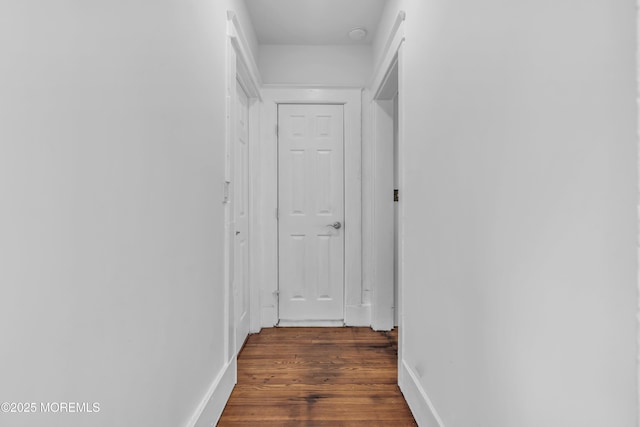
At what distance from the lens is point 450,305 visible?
1.33m

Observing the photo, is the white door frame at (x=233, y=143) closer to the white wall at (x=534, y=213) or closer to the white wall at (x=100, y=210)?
the white wall at (x=100, y=210)

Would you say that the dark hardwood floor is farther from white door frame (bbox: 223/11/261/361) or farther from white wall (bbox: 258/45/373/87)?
white wall (bbox: 258/45/373/87)

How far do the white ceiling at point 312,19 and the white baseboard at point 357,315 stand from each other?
7.60 feet

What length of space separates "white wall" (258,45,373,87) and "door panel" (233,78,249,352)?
42 centimetres

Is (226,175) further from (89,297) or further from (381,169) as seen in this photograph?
(381,169)

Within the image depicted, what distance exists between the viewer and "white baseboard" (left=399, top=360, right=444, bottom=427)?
4.90 ft

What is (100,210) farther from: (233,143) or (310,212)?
(310,212)

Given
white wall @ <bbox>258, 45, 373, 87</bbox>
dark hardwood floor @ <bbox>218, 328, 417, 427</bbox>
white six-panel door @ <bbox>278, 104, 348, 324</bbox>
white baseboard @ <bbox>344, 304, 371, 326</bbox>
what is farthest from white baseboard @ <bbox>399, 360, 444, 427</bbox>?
white wall @ <bbox>258, 45, 373, 87</bbox>

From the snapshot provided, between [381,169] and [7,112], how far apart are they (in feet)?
8.83

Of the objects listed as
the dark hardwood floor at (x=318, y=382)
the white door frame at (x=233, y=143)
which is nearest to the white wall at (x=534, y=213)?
the dark hardwood floor at (x=318, y=382)

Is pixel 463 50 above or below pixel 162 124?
above

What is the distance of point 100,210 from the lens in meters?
0.84

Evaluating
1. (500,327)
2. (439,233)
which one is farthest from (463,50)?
(500,327)

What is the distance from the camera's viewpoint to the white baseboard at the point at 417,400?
149 cm
